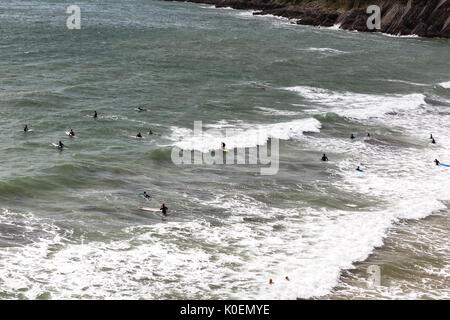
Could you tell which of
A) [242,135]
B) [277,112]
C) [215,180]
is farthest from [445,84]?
[215,180]

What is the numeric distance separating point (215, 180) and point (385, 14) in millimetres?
114406

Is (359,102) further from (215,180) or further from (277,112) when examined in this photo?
(215,180)

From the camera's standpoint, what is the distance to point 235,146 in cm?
4728

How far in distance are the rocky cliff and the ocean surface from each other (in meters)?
48.1

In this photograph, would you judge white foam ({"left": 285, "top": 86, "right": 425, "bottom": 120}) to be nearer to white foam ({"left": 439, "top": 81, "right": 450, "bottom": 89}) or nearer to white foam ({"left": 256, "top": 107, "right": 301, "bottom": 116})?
white foam ({"left": 256, "top": 107, "right": 301, "bottom": 116})

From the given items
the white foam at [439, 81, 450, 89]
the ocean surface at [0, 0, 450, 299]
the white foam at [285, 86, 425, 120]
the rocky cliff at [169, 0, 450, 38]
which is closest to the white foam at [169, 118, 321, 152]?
the ocean surface at [0, 0, 450, 299]

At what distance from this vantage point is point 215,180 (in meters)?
39.8

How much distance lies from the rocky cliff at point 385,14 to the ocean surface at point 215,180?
48.1m

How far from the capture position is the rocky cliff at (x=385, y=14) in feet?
424
